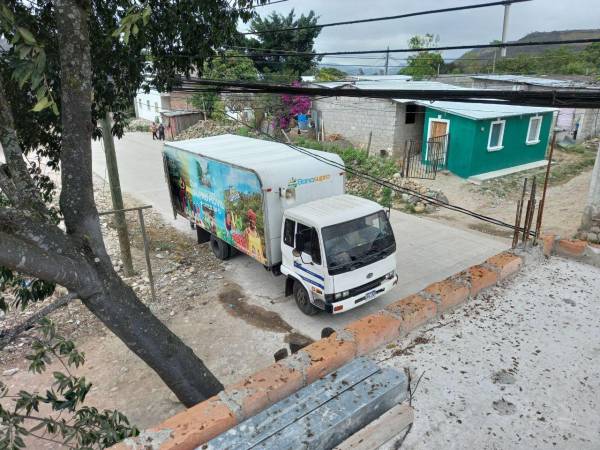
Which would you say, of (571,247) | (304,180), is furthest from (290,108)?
(571,247)

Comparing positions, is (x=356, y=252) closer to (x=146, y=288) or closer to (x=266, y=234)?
(x=266, y=234)

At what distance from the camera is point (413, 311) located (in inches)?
145

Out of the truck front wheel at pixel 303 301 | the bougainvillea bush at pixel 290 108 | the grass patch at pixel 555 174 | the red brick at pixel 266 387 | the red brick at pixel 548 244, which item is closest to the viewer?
the red brick at pixel 266 387

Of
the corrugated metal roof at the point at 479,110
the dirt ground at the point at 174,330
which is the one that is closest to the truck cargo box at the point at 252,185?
the dirt ground at the point at 174,330

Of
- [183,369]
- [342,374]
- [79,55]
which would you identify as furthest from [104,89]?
[342,374]

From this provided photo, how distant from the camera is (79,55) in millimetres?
3357

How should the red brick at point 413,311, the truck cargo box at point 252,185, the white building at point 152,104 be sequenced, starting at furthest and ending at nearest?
the white building at point 152,104, the truck cargo box at point 252,185, the red brick at point 413,311

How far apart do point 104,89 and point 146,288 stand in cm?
510

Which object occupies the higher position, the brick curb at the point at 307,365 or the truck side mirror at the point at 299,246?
the brick curb at the point at 307,365

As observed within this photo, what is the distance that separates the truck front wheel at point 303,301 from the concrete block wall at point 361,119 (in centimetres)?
1200

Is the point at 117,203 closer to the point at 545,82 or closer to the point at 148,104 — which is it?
the point at 545,82

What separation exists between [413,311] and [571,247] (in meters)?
2.62

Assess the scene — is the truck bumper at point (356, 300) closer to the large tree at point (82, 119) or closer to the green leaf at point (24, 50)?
the large tree at point (82, 119)

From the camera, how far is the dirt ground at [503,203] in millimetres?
12292
